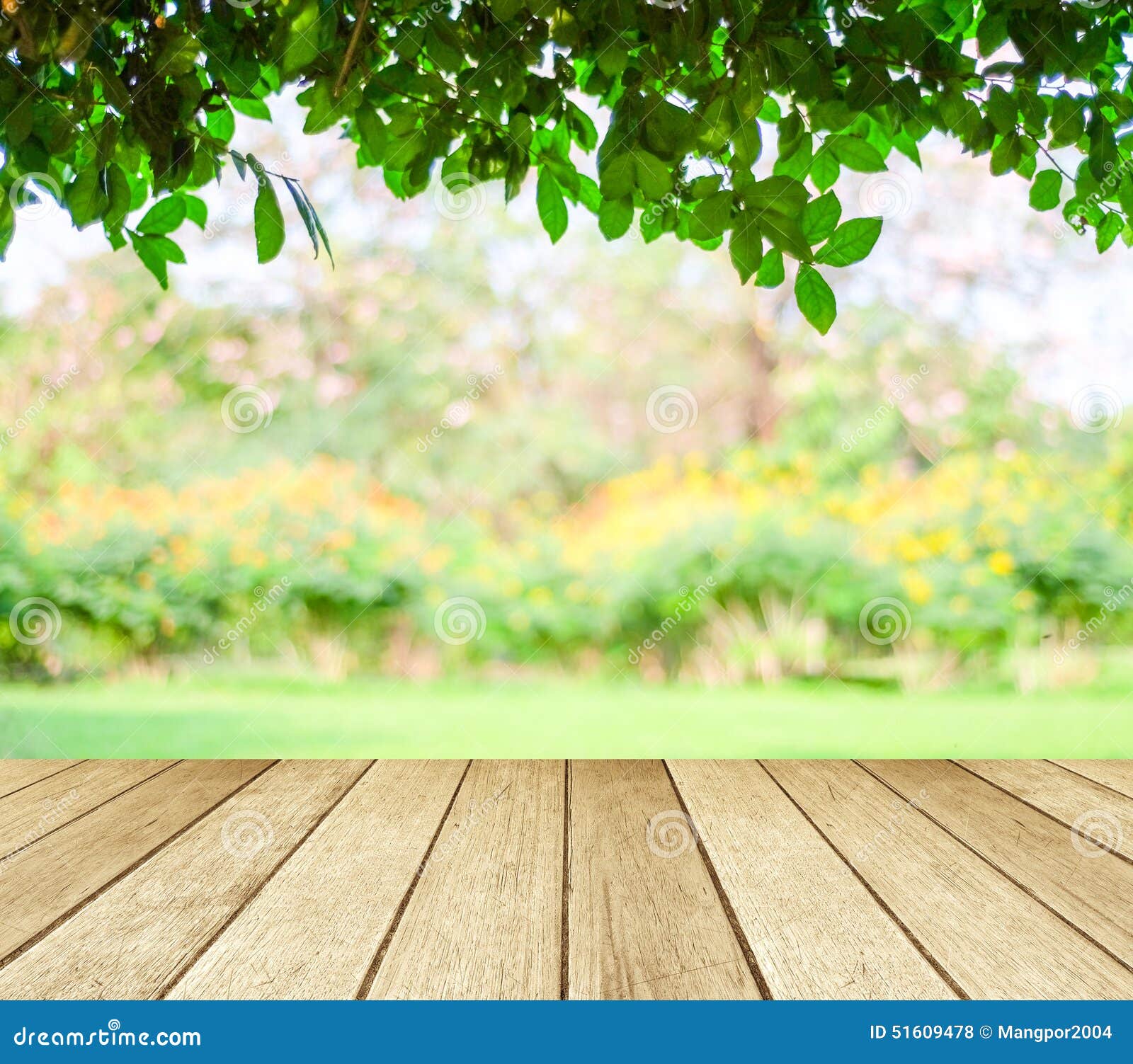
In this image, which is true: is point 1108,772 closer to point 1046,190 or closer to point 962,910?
point 962,910

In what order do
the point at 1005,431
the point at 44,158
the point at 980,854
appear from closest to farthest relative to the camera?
the point at 44,158 → the point at 980,854 → the point at 1005,431

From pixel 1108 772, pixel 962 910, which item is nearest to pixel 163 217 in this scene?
pixel 962 910

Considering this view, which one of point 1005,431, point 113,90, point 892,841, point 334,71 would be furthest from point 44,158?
point 1005,431

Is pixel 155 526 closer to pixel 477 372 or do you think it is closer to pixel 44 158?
pixel 477 372

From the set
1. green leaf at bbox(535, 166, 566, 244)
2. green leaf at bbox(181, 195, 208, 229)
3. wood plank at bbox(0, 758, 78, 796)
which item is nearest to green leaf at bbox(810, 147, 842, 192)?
green leaf at bbox(535, 166, 566, 244)

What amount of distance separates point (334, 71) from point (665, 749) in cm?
278

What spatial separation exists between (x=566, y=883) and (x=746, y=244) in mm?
936

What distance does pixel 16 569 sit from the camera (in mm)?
3707

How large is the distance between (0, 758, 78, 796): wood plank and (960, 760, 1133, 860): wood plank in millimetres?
2011

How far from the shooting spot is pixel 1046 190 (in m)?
1.17

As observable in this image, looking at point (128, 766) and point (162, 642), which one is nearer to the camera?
point (128, 766)

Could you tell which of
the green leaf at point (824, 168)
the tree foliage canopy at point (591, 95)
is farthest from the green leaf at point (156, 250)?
the green leaf at point (824, 168)

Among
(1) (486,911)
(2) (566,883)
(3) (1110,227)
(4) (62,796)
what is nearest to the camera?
(3) (1110,227)

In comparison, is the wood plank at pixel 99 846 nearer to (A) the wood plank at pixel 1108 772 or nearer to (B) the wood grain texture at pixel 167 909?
(B) the wood grain texture at pixel 167 909
